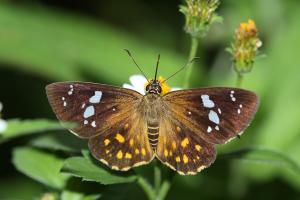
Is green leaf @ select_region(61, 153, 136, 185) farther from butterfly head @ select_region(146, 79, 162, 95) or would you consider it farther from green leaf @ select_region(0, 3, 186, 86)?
green leaf @ select_region(0, 3, 186, 86)

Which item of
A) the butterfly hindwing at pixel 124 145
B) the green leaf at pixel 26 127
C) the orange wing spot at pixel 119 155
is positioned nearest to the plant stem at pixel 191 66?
the butterfly hindwing at pixel 124 145

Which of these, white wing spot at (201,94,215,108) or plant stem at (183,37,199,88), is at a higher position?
plant stem at (183,37,199,88)

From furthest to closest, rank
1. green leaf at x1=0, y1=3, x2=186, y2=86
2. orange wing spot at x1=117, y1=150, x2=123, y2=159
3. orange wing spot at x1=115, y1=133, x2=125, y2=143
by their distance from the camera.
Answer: green leaf at x1=0, y1=3, x2=186, y2=86 → orange wing spot at x1=115, y1=133, x2=125, y2=143 → orange wing spot at x1=117, y1=150, x2=123, y2=159

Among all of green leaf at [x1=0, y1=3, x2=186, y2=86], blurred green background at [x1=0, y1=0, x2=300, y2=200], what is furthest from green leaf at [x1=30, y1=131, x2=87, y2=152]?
green leaf at [x1=0, y1=3, x2=186, y2=86]

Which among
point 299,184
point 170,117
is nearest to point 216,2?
point 170,117

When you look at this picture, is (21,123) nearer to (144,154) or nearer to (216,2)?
(144,154)
